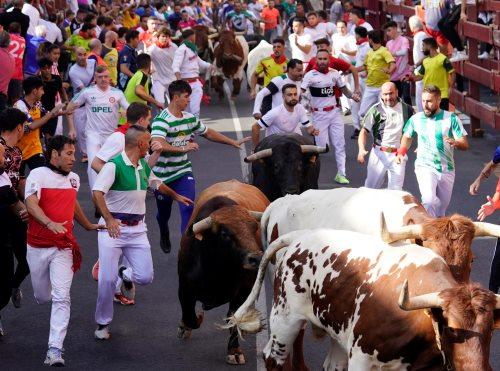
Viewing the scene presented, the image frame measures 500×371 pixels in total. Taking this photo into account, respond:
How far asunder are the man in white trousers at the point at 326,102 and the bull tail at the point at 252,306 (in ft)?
29.2

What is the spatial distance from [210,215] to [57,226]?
1263mm

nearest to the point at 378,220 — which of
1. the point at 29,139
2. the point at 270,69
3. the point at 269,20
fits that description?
the point at 29,139

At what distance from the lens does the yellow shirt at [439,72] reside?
68.1 ft

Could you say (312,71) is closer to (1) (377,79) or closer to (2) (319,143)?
(2) (319,143)

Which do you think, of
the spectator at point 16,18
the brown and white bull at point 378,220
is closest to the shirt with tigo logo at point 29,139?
the brown and white bull at point 378,220

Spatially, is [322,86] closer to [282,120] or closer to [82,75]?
[282,120]

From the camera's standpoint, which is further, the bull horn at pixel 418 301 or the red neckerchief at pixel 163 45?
the red neckerchief at pixel 163 45

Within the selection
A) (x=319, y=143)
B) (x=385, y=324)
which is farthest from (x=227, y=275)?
(x=319, y=143)

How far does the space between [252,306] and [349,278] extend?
1.35m

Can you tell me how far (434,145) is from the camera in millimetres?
12906

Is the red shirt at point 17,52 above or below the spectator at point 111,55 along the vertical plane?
above

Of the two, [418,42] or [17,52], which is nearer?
[17,52]

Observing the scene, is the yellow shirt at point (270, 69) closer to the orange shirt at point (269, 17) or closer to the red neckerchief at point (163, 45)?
the red neckerchief at point (163, 45)

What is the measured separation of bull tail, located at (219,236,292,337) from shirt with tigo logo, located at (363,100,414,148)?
20.6ft
